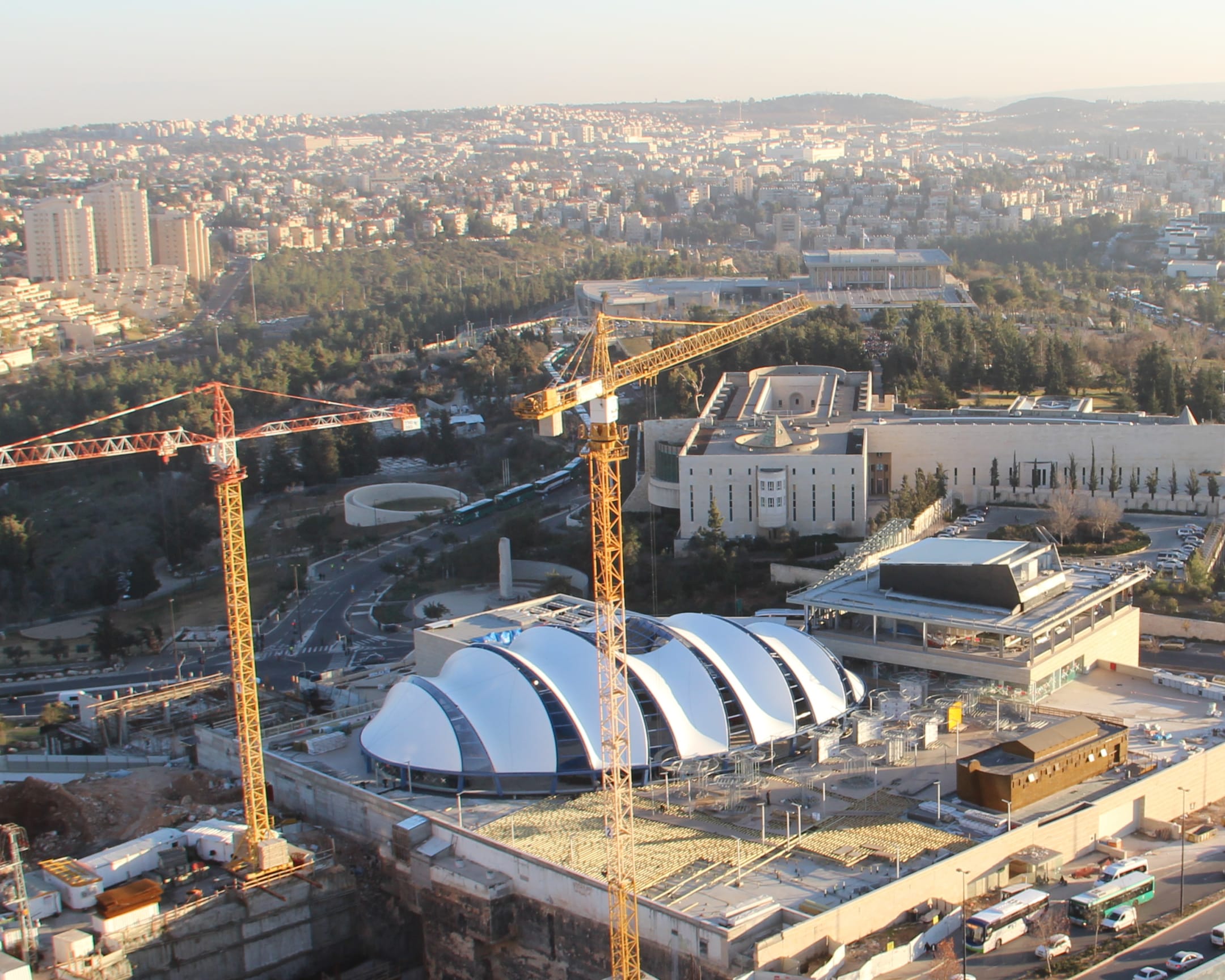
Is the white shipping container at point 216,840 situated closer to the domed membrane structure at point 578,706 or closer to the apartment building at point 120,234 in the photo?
the domed membrane structure at point 578,706

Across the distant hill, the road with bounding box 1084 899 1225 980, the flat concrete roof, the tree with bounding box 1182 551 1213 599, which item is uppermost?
the distant hill

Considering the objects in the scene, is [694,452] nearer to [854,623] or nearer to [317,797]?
[854,623]

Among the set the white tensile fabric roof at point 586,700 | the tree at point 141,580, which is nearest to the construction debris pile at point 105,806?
the white tensile fabric roof at point 586,700

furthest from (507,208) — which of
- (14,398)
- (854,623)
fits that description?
(854,623)

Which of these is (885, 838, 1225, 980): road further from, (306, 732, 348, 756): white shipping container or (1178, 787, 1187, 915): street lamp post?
(306, 732, 348, 756): white shipping container

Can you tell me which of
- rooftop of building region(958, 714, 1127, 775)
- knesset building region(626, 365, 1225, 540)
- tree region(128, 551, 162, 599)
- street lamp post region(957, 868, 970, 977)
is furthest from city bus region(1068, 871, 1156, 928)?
tree region(128, 551, 162, 599)

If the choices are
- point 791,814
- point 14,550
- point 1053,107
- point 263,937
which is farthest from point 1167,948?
point 1053,107

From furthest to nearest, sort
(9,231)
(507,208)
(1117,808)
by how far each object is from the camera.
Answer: (507,208)
(9,231)
(1117,808)
